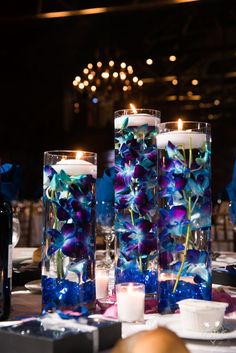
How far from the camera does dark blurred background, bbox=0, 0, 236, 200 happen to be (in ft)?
29.0

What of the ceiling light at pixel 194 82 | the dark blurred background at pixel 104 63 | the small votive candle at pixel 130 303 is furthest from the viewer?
the ceiling light at pixel 194 82

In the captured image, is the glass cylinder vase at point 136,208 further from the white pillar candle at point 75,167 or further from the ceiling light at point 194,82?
the ceiling light at point 194,82

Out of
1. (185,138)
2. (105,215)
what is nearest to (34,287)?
(105,215)

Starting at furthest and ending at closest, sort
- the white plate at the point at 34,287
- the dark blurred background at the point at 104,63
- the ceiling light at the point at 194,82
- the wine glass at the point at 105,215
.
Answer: the ceiling light at the point at 194,82 < the dark blurred background at the point at 104,63 < the wine glass at the point at 105,215 < the white plate at the point at 34,287

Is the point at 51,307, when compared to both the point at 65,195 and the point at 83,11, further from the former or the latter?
the point at 83,11

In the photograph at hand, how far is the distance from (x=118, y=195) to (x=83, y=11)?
4748mm

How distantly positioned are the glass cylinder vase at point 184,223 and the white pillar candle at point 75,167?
145 millimetres

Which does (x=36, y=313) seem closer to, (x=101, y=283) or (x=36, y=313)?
(x=36, y=313)

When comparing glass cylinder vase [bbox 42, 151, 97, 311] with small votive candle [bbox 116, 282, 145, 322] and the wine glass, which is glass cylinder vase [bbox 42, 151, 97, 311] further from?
the wine glass

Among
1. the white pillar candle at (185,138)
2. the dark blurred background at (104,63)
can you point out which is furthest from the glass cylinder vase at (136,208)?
the dark blurred background at (104,63)

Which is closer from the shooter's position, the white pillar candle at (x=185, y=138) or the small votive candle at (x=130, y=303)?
the small votive candle at (x=130, y=303)

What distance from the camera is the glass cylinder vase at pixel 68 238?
1.09m

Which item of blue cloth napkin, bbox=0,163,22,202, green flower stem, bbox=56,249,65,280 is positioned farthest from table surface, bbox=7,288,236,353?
blue cloth napkin, bbox=0,163,22,202

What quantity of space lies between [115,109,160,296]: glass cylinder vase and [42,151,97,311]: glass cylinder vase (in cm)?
11
